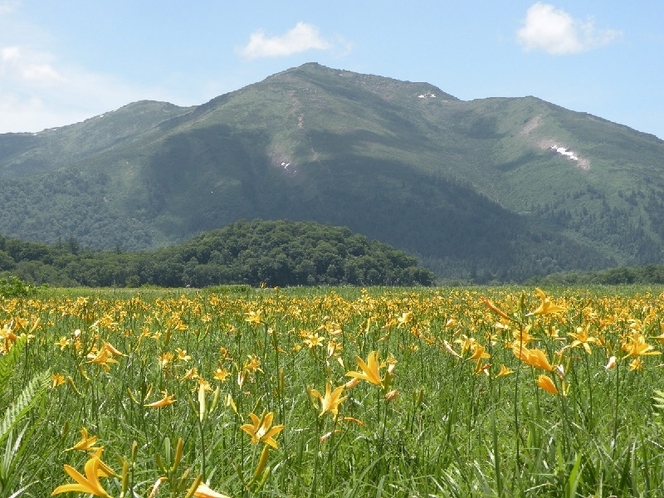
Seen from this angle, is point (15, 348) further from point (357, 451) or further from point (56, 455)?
point (357, 451)

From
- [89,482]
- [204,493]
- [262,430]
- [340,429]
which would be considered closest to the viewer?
[204,493]

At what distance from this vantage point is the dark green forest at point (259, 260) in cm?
8644

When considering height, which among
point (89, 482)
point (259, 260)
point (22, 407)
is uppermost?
point (89, 482)

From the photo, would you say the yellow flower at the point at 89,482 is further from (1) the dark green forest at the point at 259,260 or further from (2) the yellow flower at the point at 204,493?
(1) the dark green forest at the point at 259,260

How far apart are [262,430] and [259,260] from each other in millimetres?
98163

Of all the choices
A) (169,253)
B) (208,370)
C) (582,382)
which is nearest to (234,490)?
(208,370)

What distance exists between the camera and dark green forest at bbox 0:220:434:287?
86.4 meters

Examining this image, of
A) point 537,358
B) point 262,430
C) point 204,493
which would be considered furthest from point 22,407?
point 537,358

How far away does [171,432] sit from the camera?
3.16m

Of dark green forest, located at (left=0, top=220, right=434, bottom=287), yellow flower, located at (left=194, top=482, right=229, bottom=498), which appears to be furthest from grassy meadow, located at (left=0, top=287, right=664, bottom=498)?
dark green forest, located at (left=0, top=220, right=434, bottom=287)

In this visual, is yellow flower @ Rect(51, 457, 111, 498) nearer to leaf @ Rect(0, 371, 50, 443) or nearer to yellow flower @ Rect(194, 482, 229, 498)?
yellow flower @ Rect(194, 482, 229, 498)

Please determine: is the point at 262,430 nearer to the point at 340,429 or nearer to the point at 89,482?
the point at 89,482

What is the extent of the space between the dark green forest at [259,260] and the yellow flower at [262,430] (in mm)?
82928

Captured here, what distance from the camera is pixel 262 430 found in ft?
5.55
